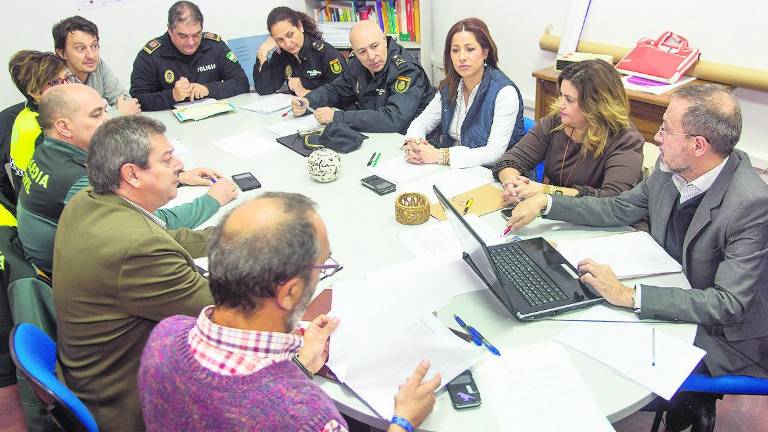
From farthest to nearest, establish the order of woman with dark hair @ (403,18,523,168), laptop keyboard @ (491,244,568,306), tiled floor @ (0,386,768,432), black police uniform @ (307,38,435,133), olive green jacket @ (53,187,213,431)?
black police uniform @ (307,38,435,133)
woman with dark hair @ (403,18,523,168)
tiled floor @ (0,386,768,432)
laptop keyboard @ (491,244,568,306)
olive green jacket @ (53,187,213,431)

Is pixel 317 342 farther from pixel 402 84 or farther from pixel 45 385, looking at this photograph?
pixel 402 84

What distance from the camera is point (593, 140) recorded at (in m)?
2.13

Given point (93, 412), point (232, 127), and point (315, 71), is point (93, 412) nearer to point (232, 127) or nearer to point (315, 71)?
point (232, 127)

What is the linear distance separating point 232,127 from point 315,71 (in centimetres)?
81

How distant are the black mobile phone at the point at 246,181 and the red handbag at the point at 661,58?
2265 millimetres

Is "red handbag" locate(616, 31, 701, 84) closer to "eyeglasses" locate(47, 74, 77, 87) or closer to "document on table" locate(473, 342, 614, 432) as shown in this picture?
"document on table" locate(473, 342, 614, 432)

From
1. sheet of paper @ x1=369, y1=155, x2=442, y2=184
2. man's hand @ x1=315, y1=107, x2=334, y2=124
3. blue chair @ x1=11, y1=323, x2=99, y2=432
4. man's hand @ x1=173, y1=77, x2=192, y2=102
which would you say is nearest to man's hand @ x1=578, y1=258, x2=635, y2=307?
sheet of paper @ x1=369, y1=155, x2=442, y2=184

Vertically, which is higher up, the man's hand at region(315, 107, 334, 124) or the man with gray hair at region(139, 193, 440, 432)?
the man with gray hair at region(139, 193, 440, 432)

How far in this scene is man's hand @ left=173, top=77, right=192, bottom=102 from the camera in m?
3.30

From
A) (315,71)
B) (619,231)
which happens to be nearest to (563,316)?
(619,231)

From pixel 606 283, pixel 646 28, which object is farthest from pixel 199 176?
pixel 646 28

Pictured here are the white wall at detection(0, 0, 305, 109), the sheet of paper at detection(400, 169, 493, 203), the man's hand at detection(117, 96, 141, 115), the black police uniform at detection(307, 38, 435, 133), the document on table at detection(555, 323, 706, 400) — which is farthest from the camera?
the white wall at detection(0, 0, 305, 109)

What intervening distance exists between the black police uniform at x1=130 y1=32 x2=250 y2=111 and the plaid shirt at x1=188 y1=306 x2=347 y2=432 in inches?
106

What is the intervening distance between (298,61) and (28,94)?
154cm
